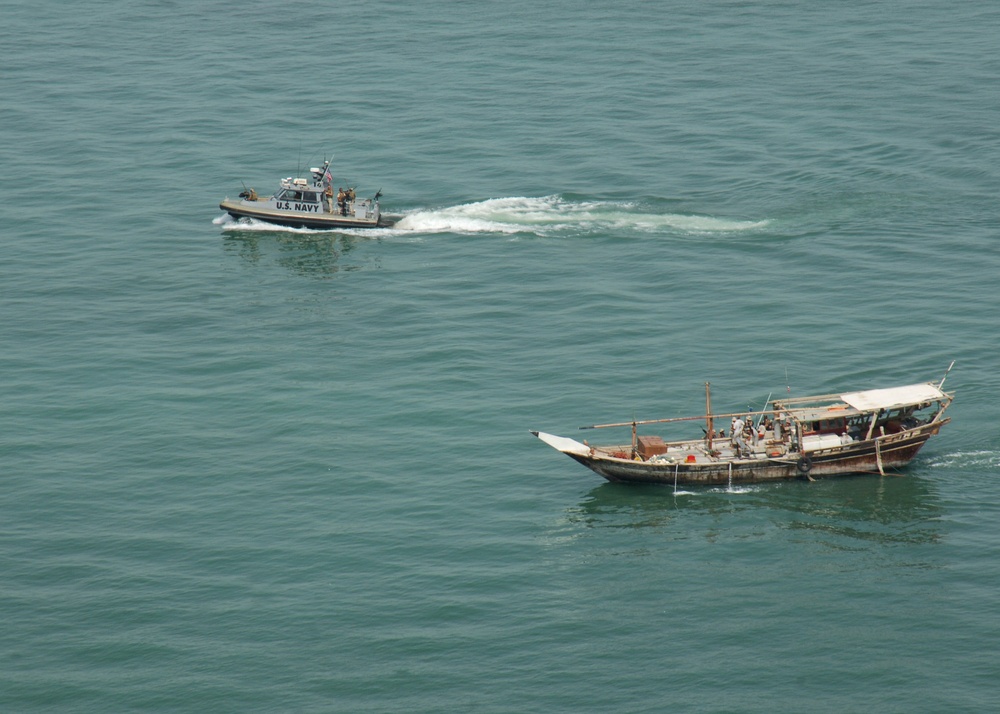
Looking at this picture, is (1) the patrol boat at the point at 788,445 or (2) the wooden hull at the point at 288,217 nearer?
(1) the patrol boat at the point at 788,445

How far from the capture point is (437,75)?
145625 mm

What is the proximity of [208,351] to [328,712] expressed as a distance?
38.6 metres

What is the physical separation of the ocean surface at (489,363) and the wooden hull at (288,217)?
1.14 meters

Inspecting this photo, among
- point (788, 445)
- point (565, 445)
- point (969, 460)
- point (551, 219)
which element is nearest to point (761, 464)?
point (788, 445)

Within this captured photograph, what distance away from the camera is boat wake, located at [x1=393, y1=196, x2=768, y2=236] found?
106m

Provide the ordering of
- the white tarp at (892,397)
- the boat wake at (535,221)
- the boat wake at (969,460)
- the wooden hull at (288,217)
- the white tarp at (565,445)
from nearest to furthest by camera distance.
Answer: the white tarp at (565,445), the white tarp at (892,397), the boat wake at (969,460), the boat wake at (535,221), the wooden hull at (288,217)

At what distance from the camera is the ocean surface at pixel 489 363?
57031 mm

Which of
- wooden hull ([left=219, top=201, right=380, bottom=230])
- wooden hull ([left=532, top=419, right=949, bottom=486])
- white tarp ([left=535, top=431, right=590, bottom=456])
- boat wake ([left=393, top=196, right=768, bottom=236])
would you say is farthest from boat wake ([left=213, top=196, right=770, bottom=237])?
white tarp ([left=535, top=431, right=590, bottom=456])

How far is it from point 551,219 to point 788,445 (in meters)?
42.8

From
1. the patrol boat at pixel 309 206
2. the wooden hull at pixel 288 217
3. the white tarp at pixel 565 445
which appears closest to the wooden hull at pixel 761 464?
the white tarp at pixel 565 445

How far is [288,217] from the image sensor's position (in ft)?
359

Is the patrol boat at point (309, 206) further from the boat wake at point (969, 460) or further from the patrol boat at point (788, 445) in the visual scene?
the boat wake at point (969, 460)

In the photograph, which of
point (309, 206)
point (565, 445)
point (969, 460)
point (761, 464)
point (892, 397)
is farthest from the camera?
point (309, 206)

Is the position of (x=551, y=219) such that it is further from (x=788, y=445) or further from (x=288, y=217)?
(x=788, y=445)
